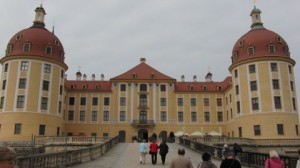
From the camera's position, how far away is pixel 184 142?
112ft

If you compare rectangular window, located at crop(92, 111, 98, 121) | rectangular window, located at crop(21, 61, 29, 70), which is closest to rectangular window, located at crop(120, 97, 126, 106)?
rectangular window, located at crop(92, 111, 98, 121)

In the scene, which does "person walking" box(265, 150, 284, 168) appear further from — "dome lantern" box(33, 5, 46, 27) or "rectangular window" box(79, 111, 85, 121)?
"rectangular window" box(79, 111, 85, 121)

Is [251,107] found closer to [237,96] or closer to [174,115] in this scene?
[237,96]

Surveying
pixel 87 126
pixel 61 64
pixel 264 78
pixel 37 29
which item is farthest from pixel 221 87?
pixel 37 29

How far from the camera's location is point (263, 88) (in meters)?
43.2

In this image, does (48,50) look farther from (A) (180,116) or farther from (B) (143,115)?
(A) (180,116)

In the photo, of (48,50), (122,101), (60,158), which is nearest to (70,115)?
(122,101)

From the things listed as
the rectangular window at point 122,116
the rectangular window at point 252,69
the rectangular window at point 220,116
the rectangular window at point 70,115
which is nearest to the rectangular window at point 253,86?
the rectangular window at point 252,69

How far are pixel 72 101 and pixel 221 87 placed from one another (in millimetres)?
27933

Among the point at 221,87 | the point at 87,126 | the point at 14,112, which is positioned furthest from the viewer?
the point at 221,87

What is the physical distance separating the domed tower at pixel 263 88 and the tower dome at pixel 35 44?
2741 cm

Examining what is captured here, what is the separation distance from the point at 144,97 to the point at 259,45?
21678 mm

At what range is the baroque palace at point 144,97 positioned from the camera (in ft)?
138

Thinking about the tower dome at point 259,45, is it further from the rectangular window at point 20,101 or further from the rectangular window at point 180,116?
the rectangular window at point 20,101
